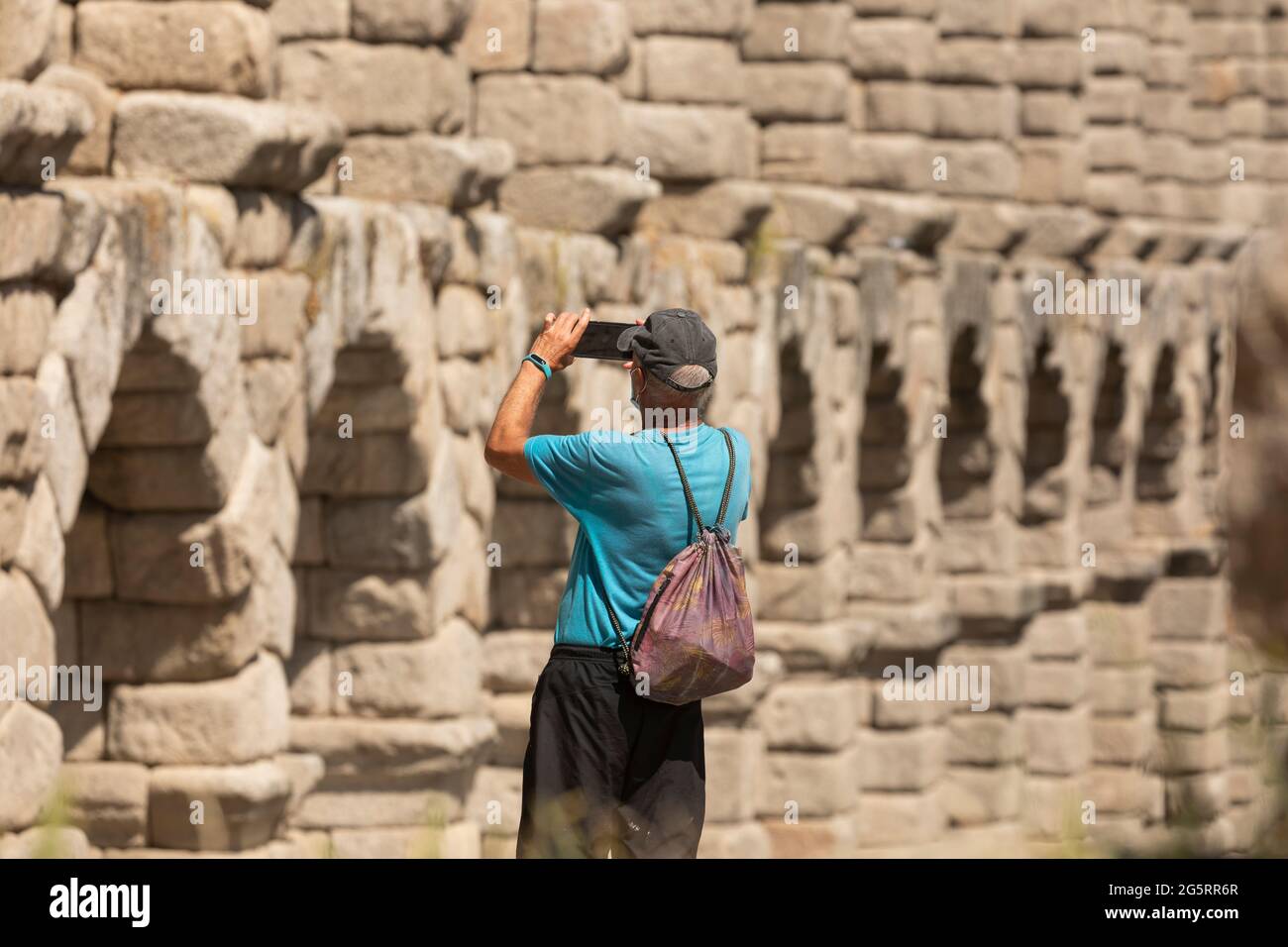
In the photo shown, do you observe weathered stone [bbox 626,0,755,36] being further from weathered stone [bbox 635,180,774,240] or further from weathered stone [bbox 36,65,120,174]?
weathered stone [bbox 36,65,120,174]

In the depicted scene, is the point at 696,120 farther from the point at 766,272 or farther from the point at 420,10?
the point at 420,10

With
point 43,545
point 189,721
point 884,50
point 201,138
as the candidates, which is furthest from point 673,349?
point 884,50

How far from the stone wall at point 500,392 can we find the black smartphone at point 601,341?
4.53ft

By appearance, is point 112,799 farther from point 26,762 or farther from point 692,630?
point 692,630

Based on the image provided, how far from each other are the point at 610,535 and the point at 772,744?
34.8ft

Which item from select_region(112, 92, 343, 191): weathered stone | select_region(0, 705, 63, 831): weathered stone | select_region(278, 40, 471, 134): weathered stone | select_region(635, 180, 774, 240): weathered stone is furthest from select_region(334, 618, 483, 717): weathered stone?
select_region(635, 180, 774, 240): weathered stone

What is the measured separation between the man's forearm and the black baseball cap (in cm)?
26

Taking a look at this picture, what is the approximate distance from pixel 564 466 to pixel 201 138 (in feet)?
9.60

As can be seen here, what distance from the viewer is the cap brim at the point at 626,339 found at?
19.1ft

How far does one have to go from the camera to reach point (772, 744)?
16219 millimetres

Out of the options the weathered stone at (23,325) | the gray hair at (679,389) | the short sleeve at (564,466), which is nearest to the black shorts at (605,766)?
the short sleeve at (564,466)

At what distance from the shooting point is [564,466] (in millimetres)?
5770

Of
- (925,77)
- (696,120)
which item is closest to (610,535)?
(696,120)

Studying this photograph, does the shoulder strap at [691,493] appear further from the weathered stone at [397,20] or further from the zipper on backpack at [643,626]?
the weathered stone at [397,20]
